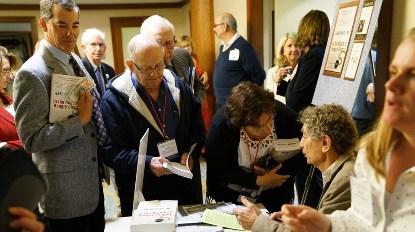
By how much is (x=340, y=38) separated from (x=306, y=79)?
0.50 metres

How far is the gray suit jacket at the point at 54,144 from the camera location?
1.37 m

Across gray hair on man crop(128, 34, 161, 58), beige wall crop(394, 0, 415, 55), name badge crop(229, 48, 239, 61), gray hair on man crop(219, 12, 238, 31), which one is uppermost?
gray hair on man crop(219, 12, 238, 31)

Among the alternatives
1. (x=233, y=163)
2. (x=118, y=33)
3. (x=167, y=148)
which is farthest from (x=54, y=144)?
(x=118, y=33)

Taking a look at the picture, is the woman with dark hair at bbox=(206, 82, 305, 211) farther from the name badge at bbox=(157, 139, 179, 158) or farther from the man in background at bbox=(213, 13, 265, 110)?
the man in background at bbox=(213, 13, 265, 110)

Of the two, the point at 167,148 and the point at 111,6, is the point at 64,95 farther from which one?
the point at 111,6

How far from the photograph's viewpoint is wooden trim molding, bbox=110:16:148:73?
7.36 metres

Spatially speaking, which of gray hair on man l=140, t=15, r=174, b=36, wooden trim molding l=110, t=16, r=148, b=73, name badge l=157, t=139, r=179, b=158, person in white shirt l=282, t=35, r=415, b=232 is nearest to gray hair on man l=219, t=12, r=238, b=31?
gray hair on man l=140, t=15, r=174, b=36

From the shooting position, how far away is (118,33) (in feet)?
24.3

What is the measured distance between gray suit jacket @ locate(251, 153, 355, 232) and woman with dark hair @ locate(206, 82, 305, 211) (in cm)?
44

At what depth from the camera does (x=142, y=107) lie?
1.70 meters

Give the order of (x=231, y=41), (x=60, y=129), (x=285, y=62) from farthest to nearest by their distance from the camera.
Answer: (x=231, y=41), (x=285, y=62), (x=60, y=129)

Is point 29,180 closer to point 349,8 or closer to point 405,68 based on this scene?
point 405,68

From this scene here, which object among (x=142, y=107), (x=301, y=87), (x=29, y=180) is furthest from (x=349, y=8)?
(x=29, y=180)

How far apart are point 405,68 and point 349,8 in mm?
1375
